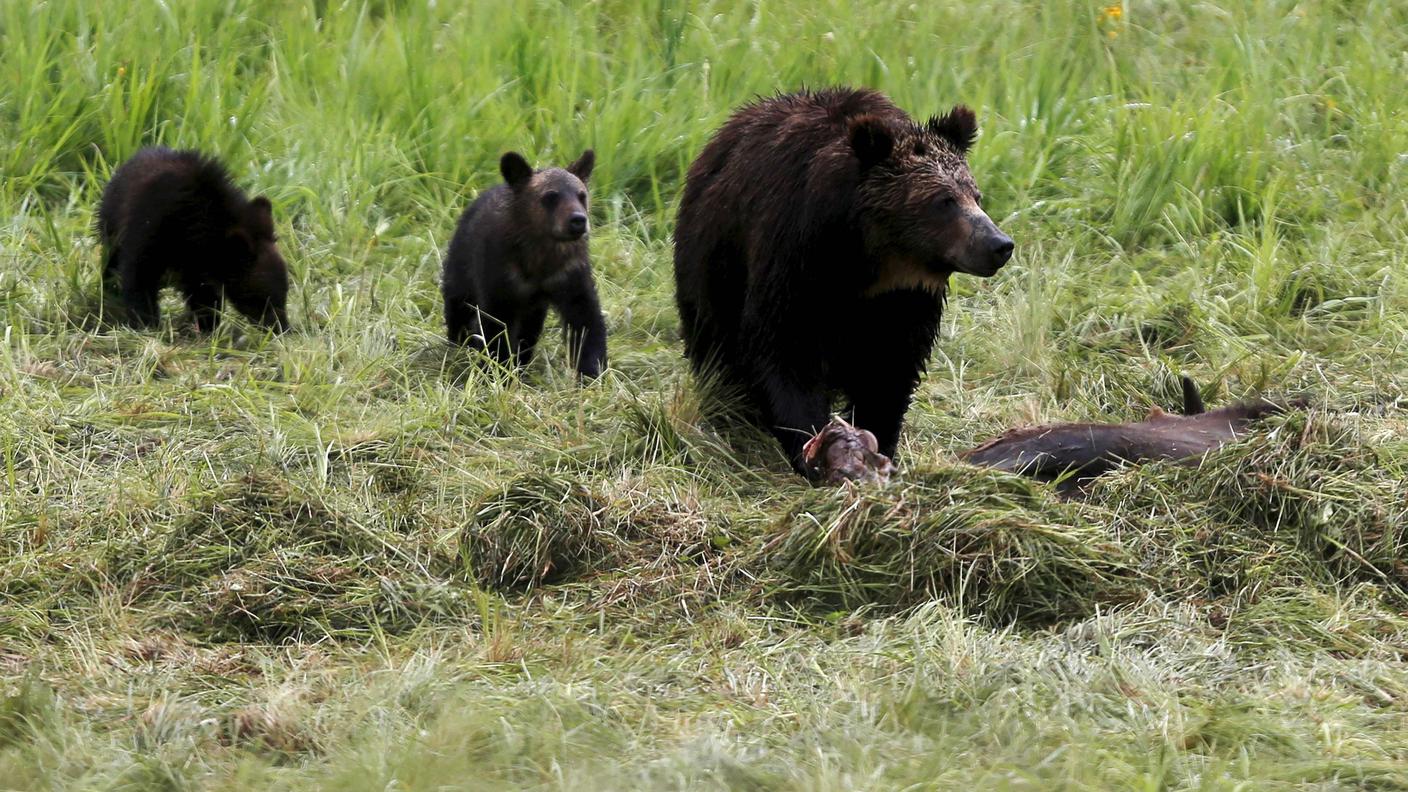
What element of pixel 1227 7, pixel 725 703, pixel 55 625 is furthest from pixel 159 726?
pixel 1227 7

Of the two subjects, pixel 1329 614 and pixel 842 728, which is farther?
pixel 1329 614

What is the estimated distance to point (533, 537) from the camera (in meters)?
4.75

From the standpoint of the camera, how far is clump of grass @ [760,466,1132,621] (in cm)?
446

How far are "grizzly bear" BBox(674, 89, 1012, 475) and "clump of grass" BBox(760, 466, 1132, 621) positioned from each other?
0.80m

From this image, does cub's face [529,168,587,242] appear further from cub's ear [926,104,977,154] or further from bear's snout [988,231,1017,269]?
bear's snout [988,231,1017,269]

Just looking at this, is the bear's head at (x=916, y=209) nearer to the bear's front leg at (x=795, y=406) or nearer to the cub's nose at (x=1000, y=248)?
the cub's nose at (x=1000, y=248)

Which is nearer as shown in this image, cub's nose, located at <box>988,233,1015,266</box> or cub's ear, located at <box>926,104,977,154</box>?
cub's nose, located at <box>988,233,1015,266</box>

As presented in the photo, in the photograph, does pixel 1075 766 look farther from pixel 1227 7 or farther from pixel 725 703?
pixel 1227 7

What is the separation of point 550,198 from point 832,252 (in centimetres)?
183

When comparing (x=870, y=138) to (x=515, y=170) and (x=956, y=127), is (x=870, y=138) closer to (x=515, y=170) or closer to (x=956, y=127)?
(x=956, y=127)

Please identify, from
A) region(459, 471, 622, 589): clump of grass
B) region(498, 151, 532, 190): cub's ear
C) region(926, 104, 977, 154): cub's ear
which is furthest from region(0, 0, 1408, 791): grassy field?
region(926, 104, 977, 154): cub's ear

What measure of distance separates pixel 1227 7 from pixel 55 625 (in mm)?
7160

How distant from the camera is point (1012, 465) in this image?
529 centimetres

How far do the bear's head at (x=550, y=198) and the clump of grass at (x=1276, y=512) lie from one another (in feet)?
8.38
